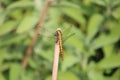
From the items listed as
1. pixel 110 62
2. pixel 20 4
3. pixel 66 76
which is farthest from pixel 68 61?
pixel 20 4

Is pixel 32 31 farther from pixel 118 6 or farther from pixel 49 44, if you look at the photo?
pixel 118 6

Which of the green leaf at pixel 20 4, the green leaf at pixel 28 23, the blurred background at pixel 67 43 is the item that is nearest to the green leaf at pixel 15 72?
the blurred background at pixel 67 43

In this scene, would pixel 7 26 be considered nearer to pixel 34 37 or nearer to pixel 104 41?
pixel 34 37

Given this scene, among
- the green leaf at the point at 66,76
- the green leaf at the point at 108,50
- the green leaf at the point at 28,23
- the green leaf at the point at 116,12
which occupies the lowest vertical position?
the green leaf at the point at 66,76

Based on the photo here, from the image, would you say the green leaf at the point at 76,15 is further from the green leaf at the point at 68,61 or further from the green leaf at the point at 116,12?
the green leaf at the point at 68,61

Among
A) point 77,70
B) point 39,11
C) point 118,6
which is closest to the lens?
point 77,70

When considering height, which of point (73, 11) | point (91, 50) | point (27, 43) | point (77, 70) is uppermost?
point (73, 11)

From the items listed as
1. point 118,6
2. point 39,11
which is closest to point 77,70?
point 39,11
